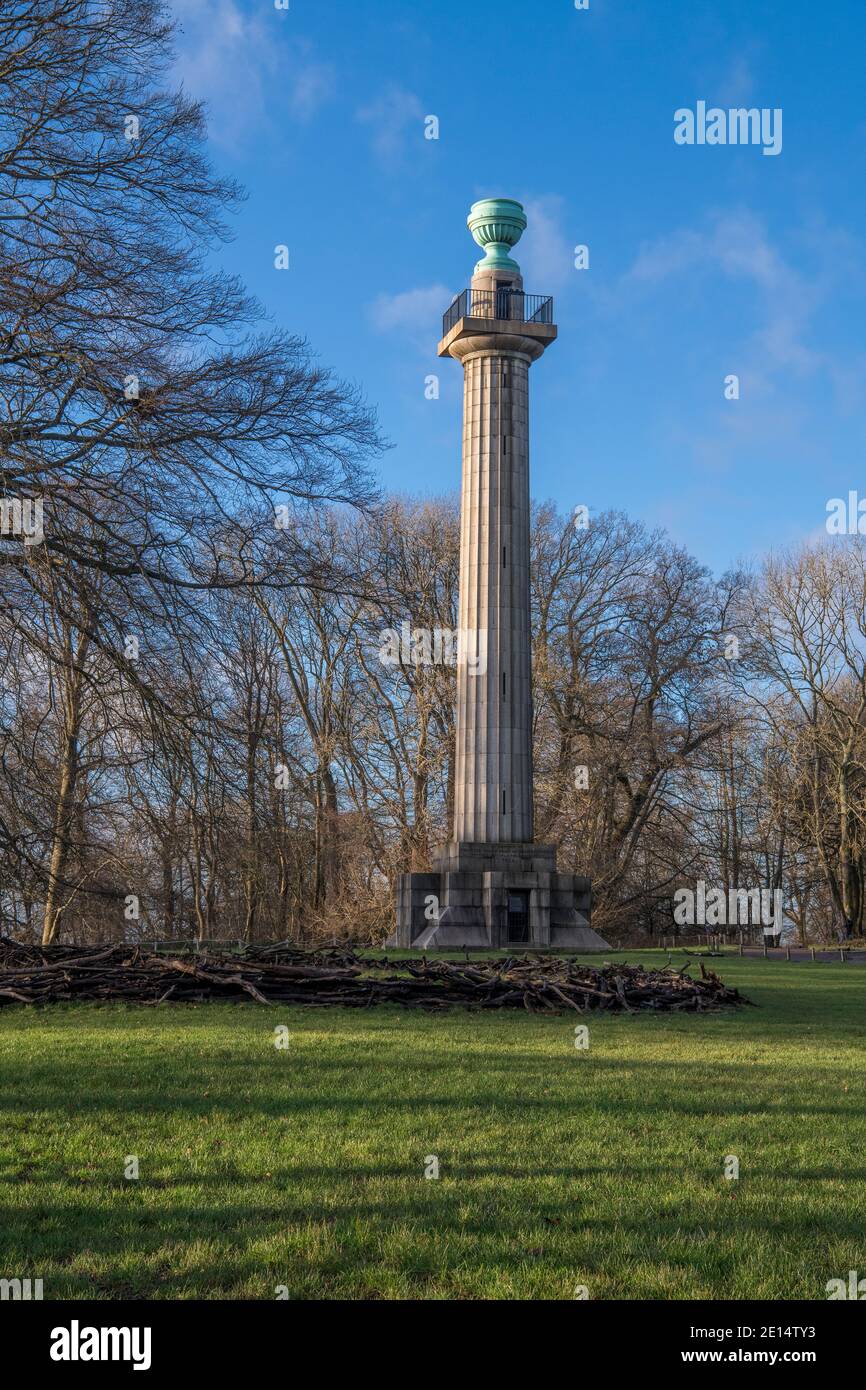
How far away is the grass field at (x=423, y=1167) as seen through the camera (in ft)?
17.7

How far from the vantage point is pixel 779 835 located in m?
53.4

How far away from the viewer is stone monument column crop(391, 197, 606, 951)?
3750 cm

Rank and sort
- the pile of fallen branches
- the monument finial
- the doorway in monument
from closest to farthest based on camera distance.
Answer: the pile of fallen branches < the doorway in monument < the monument finial

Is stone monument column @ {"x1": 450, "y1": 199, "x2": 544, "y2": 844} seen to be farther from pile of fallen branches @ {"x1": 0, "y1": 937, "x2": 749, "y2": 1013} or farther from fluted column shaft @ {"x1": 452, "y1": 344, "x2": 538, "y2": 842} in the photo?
pile of fallen branches @ {"x1": 0, "y1": 937, "x2": 749, "y2": 1013}

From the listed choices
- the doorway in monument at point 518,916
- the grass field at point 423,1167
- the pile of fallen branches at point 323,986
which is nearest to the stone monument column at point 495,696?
the doorway in monument at point 518,916

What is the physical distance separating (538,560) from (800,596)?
10290 mm

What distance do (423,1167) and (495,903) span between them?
30421mm

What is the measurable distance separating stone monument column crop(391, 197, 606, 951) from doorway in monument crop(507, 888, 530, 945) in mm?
29

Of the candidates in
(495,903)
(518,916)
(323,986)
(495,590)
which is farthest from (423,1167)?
(495,590)

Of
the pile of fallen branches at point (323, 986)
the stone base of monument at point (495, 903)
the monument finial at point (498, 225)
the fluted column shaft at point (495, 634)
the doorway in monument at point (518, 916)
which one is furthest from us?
the monument finial at point (498, 225)

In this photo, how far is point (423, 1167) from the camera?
7191mm

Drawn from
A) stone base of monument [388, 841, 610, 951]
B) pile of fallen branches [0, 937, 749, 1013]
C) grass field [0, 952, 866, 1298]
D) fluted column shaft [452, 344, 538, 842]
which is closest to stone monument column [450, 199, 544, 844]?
fluted column shaft [452, 344, 538, 842]

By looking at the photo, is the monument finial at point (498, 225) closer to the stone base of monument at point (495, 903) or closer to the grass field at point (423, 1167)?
the stone base of monument at point (495, 903)
